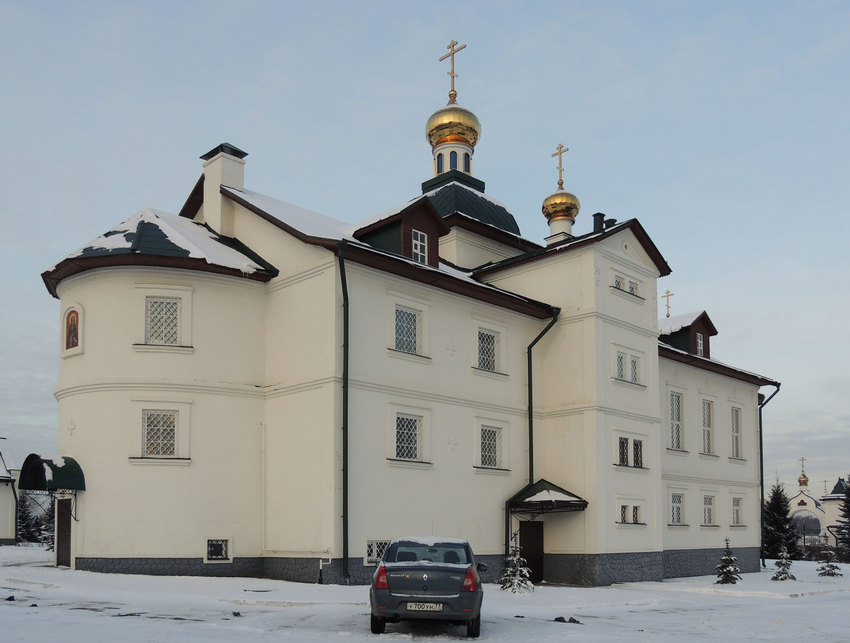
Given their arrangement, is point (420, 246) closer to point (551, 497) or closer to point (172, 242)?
point (172, 242)

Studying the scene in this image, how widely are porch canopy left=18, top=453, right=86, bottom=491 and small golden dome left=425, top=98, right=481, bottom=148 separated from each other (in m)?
19.4

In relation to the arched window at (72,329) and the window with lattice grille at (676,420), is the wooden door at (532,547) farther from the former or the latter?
the arched window at (72,329)

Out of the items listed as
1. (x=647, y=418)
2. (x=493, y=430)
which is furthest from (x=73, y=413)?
(x=647, y=418)

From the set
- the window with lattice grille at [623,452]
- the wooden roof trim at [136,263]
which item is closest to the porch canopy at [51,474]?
the wooden roof trim at [136,263]

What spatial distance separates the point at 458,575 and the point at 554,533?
13.9 meters

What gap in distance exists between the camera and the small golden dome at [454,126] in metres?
35.2

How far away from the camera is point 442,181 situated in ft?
113

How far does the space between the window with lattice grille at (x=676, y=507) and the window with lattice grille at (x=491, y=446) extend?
898 centimetres

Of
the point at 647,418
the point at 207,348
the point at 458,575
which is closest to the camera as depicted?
the point at 458,575

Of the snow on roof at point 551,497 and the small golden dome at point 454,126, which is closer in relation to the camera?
the snow on roof at point 551,497

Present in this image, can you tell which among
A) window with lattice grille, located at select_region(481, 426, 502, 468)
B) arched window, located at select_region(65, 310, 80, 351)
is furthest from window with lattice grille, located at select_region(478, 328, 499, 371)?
arched window, located at select_region(65, 310, 80, 351)

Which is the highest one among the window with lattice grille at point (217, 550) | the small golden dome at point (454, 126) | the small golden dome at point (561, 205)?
the small golden dome at point (454, 126)

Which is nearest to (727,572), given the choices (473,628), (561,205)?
(473,628)

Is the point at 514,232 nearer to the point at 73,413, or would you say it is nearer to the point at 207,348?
the point at 207,348
